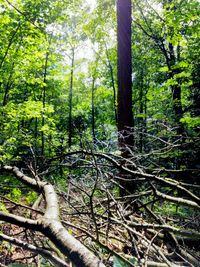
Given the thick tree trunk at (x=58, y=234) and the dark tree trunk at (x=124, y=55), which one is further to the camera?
the dark tree trunk at (x=124, y=55)

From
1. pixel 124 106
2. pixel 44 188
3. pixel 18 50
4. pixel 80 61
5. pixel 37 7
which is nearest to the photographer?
pixel 44 188

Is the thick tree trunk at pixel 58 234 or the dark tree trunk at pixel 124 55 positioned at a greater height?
the dark tree trunk at pixel 124 55

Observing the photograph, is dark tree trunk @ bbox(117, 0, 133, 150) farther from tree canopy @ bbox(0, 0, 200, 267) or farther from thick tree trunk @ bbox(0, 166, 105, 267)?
thick tree trunk @ bbox(0, 166, 105, 267)

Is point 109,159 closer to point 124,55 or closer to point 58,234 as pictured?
point 58,234

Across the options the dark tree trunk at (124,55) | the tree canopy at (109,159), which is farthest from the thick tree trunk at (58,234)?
the dark tree trunk at (124,55)

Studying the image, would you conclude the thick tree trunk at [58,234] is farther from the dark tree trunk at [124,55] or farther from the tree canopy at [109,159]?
the dark tree trunk at [124,55]

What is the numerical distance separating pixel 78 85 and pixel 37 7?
16.2 meters

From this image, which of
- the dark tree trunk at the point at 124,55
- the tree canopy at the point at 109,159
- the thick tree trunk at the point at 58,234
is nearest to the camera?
the thick tree trunk at the point at 58,234

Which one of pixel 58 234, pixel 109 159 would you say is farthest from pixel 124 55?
pixel 58 234

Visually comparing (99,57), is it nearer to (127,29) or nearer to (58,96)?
(58,96)

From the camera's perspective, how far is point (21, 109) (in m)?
6.18

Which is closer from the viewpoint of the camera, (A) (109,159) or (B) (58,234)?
(B) (58,234)

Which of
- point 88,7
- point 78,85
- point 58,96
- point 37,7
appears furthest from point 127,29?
point 78,85

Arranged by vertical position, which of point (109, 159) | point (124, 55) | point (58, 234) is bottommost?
point (58, 234)
